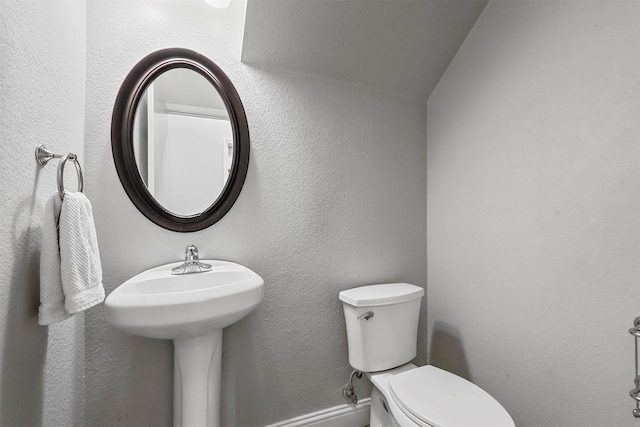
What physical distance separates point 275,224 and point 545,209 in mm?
1159

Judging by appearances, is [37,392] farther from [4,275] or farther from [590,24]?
[590,24]

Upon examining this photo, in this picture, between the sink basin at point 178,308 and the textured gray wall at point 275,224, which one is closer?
the sink basin at point 178,308

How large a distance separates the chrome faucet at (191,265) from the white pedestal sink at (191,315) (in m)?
0.02

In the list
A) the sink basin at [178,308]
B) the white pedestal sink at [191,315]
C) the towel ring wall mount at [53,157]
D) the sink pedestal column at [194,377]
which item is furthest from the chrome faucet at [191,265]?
the towel ring wall mount at [53,157]

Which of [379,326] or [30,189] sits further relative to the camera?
[379,326]

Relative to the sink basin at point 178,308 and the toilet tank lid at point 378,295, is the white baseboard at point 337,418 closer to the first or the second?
the toilet tank lid at point 378,295

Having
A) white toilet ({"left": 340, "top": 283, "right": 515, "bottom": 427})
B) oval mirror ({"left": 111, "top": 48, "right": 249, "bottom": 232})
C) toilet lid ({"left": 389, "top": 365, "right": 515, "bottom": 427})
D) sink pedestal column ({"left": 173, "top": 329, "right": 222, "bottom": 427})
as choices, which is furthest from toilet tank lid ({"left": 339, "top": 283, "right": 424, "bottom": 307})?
oval mirror ({"left": 111, "top": 48, "right": 249, "bottom": 232})

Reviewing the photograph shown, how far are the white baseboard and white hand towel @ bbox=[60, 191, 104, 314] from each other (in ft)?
3.57

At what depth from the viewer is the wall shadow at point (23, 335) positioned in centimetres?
65

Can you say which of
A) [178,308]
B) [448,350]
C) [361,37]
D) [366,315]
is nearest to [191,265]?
[178,308]

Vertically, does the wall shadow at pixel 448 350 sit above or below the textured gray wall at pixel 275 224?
below

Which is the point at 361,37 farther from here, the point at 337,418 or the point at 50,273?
the point at 337,418

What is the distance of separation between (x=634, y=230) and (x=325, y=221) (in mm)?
1149

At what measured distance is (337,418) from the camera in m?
1.52
